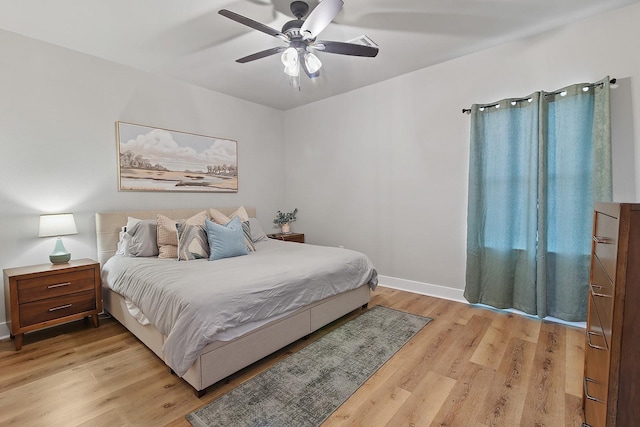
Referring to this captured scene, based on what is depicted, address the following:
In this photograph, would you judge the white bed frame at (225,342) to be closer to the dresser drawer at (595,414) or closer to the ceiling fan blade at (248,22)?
the dresser drawer at (595,414)

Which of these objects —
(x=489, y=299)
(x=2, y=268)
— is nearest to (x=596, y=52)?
(x=489, y=299)

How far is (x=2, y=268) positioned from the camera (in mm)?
2598

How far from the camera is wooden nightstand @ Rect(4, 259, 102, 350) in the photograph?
2.33 m

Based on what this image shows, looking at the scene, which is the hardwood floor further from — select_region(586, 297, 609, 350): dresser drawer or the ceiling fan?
the ceiling fan

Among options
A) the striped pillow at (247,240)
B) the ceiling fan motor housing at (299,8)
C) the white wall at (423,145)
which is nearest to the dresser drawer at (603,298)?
the white wall at (423,145)

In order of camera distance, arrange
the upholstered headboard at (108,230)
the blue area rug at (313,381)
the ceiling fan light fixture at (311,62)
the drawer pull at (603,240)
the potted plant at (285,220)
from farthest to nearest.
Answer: the potted plant at (285,220)
the upholstered headboard at (108,230)
the ceiling fan light fixture at (311,62)
the blue area rug at (313,381)
the drawer pull at (603,240)

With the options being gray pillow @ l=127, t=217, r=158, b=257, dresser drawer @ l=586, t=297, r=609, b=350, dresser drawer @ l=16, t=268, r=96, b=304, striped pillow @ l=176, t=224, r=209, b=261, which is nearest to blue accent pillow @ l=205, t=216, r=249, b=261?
striped pillow @ l=176, t=224, r=209, b=261

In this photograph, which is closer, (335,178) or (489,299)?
(489,299)

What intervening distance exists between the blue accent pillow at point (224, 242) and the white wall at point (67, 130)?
3.87ft

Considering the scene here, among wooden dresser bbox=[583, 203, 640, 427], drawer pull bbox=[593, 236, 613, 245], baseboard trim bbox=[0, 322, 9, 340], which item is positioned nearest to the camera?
wooden dresser bbox=[583, 203, 640, 427]

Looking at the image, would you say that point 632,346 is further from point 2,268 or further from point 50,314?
point 2,268

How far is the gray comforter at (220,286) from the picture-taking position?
1.75 meters

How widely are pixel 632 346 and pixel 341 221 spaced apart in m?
3.55

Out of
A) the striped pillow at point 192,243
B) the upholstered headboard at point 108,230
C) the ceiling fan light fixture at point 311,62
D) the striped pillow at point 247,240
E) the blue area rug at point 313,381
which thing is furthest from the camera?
the striped pillow at point 247,240
